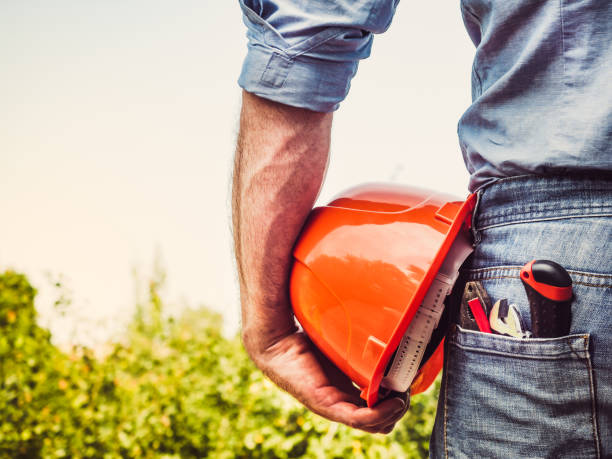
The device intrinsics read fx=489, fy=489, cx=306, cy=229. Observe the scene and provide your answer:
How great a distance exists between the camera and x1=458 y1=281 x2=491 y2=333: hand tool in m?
1.00

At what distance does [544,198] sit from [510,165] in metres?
0.09

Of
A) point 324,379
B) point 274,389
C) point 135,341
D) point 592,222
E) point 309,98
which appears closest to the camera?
point 592,222

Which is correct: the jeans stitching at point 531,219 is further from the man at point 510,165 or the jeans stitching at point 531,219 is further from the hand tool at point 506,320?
the hand tool at point 506,320

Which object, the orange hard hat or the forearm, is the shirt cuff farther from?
the orange hard hat

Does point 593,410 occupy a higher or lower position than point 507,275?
lower

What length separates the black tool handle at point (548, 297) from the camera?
0.89 meters

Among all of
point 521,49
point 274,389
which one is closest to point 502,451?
point 521,49

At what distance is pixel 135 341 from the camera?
5918 millimetres

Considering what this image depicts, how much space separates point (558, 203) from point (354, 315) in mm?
525

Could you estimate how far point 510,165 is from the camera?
98cm

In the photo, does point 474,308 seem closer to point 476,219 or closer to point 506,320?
point 506,320

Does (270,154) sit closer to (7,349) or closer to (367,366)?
(367,366)

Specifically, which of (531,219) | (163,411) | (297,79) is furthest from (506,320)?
(163,411)

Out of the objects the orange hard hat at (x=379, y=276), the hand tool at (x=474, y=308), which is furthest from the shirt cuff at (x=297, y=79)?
the hand tool at (x=474, y=308)
